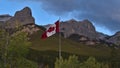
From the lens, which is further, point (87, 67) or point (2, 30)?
point (87, 67)

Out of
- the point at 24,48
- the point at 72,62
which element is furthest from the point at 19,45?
the point at 72,62

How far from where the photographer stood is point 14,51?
189 ft

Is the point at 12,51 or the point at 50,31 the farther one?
the point at 50,31

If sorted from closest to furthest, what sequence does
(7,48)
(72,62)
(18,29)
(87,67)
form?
(7,48), (18,29), (72,62), (87,67)

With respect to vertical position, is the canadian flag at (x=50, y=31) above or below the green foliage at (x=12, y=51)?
above

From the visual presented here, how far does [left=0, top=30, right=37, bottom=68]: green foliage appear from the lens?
57.1 meters

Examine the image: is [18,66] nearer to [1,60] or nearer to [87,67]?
[1,60]

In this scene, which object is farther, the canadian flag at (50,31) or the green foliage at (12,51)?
the canadian flag at (50,31)

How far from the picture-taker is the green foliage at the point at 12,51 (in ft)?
187

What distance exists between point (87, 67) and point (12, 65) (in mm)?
A: 55657

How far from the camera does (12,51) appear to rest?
5747 cm

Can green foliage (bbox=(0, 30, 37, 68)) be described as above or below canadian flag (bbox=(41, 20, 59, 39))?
below

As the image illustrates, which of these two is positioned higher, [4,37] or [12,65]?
[4,37]

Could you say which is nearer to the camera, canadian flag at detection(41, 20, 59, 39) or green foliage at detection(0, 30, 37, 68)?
green foliage at detection(0, 30, 37, 68)
